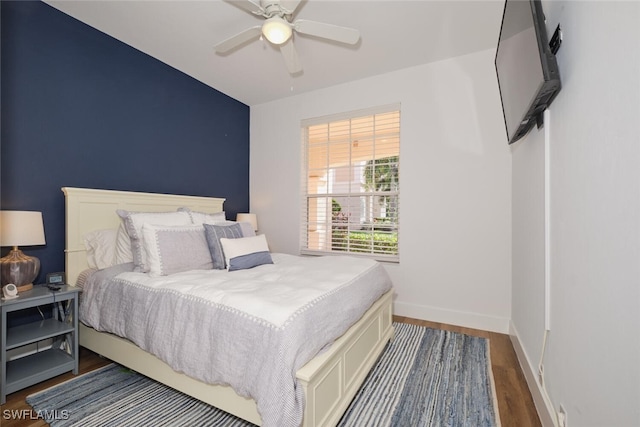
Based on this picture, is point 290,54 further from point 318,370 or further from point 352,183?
point 318,370

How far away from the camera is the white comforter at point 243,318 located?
4.05 ft

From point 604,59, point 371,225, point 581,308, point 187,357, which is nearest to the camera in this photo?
point 604,59

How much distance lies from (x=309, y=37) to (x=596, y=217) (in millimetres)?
2506

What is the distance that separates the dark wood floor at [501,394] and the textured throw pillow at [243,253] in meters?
1.19

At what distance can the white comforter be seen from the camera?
1235 millimetres

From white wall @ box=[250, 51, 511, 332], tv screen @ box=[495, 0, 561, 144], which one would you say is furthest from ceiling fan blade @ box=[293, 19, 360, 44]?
white wall @ box=[250, 51, 511, 332]

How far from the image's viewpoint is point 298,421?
1.17m

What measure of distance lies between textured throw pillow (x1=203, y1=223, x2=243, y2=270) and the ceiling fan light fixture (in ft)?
5.06

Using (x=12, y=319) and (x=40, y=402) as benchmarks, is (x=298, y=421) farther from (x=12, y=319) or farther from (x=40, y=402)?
(x=12, y=319)

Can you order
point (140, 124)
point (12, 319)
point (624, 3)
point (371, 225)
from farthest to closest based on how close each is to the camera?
point (371, 225), point (140, 124), point (12, 319), point (624, 3)

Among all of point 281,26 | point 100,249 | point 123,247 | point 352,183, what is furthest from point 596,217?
point 100,249

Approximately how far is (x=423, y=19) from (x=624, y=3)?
5.98 feet

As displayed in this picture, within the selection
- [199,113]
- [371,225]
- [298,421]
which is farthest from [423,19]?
[298,421]

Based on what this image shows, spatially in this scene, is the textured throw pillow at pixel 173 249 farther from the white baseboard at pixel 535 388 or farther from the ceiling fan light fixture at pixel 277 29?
the white baseboard at pixel 535 388
